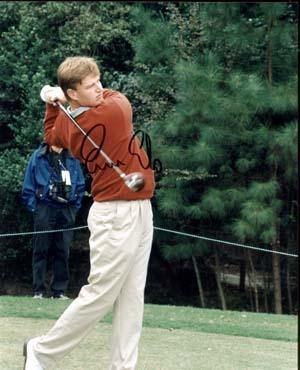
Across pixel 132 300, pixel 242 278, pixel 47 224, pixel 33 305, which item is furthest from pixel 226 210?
pixel 132 300

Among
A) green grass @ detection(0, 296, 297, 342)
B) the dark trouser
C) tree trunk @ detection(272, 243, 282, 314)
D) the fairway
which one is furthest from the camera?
tree trunk @ detection(272, 243, 282, 314)

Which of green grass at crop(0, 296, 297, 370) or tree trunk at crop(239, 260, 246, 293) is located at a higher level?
green grass at crop(0, 296, 297, 370)

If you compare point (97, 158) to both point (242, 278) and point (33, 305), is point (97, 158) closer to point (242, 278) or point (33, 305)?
point (33, 305)

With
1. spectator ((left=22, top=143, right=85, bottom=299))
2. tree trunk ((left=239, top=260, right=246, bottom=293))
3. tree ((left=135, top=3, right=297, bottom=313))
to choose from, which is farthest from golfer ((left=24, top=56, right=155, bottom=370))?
tree trunk ((left=239, top=260, right=246, bottom=293))

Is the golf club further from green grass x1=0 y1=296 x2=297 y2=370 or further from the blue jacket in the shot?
the blue jacket

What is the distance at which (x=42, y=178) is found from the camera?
927 cm

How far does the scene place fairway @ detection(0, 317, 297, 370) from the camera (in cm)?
529

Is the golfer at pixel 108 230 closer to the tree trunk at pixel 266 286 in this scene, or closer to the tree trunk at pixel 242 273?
the tree trunk at pixel 266 286

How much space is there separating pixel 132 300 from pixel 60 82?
115 centimetres

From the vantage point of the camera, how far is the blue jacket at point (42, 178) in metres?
9.27

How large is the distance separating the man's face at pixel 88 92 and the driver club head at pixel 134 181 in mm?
440

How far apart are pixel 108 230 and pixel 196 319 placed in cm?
352

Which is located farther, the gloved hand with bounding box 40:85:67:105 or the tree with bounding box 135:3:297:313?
the tree with bounding box 135:3:297:313

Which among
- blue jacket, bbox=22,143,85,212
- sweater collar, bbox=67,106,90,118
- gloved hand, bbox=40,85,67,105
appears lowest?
blue jacket, bbox=22,143,85,212
